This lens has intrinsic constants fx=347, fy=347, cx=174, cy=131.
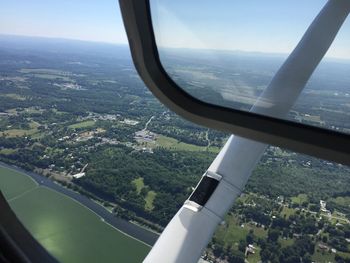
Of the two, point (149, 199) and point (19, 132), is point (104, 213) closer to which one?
point (149, 199)

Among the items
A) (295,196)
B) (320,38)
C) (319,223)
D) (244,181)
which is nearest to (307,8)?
(320,38)

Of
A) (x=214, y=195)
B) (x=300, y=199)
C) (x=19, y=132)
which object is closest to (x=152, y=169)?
(x=300, y=199)

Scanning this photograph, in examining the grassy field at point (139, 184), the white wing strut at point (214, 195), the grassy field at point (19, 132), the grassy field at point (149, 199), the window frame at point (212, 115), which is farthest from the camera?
the grassy field at point (19, 132)

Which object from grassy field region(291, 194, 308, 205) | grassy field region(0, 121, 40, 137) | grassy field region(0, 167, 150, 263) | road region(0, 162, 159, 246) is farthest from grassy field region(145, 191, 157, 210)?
grassy field region(0, 121, 40, 137)

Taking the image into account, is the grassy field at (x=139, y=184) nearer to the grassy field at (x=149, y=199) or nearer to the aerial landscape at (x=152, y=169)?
the aerial landscape at (x=152, y=169)

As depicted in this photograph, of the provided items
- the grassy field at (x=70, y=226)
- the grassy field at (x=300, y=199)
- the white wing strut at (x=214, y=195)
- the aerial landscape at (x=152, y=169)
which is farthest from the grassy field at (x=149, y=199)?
the white wing strut at (x=214, y=195)

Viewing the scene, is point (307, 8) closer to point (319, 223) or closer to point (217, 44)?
point (217, 44)
